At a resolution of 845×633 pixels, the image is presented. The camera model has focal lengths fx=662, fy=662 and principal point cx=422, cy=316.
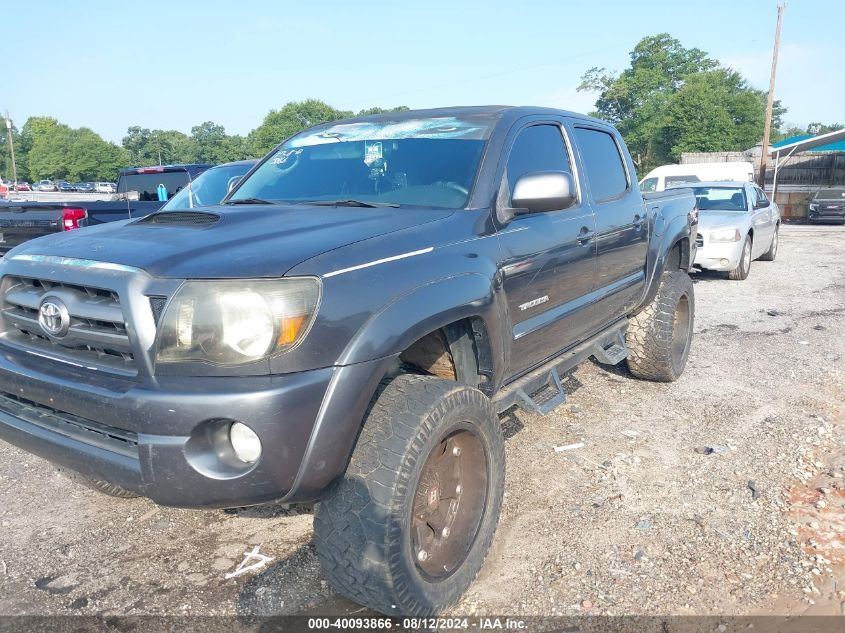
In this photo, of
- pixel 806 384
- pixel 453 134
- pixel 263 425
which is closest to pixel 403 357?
pixel 263 425

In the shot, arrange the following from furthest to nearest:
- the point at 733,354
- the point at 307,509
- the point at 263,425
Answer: the point at 733,354 < the point at 307,509 < the point at 263,425

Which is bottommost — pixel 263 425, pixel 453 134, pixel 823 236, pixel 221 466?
pixel 823 236

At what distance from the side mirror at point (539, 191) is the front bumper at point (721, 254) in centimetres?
834

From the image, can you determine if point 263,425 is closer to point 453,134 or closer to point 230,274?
point 230,274

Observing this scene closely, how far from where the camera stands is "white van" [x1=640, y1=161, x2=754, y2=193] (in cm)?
1499

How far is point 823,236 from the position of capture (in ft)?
61.2

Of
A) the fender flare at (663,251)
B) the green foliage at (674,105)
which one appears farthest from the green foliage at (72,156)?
the fender flare at (663,251)

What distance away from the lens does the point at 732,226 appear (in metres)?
10.5

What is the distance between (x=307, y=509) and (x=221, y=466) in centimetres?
A: 126

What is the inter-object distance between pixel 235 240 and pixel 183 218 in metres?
0.58

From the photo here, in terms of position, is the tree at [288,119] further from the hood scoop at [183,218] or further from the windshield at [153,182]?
the hood scoop at [183,218]

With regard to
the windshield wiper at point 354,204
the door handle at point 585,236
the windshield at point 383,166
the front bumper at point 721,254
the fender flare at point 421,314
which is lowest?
the front bumper at point 721,254

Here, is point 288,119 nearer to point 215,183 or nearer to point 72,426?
point 215,183

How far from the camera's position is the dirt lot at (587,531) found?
2.68 metres
